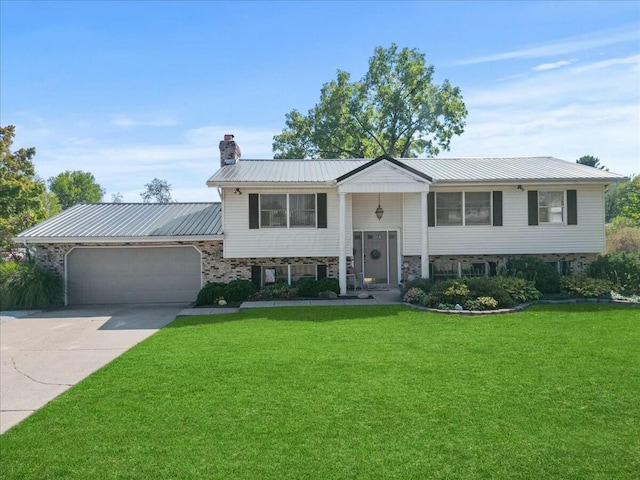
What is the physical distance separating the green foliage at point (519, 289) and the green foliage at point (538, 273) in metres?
0.79

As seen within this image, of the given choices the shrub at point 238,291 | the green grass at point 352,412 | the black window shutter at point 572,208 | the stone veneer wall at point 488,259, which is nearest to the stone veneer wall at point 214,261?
the shrub at point 238,291

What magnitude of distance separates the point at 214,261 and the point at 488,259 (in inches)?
397

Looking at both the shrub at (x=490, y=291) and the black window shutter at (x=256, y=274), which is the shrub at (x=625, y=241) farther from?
the black window shutter at (x=256, y=274)

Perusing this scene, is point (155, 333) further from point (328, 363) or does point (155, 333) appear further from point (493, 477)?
point (493, 477)

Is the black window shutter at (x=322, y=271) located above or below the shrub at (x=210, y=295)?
above

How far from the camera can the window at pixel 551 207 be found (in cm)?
1600

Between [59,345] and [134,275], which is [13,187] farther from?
[59,345]

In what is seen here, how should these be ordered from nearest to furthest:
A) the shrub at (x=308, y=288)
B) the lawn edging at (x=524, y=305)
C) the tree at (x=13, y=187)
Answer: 1. the lawn edging at (x=524, y=305)
2. the shrub at (x=308, y=288)
3. the tree at (x=13, y=187)

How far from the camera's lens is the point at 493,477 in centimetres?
367

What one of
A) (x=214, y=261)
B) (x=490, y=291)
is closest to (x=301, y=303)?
(x=214, y=261)

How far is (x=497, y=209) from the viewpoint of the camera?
51.9ft

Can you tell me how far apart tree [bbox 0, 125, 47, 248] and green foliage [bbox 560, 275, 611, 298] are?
28.0m

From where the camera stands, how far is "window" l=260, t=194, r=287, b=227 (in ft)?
51.2

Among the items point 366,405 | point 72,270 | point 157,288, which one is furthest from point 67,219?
point 366,405
